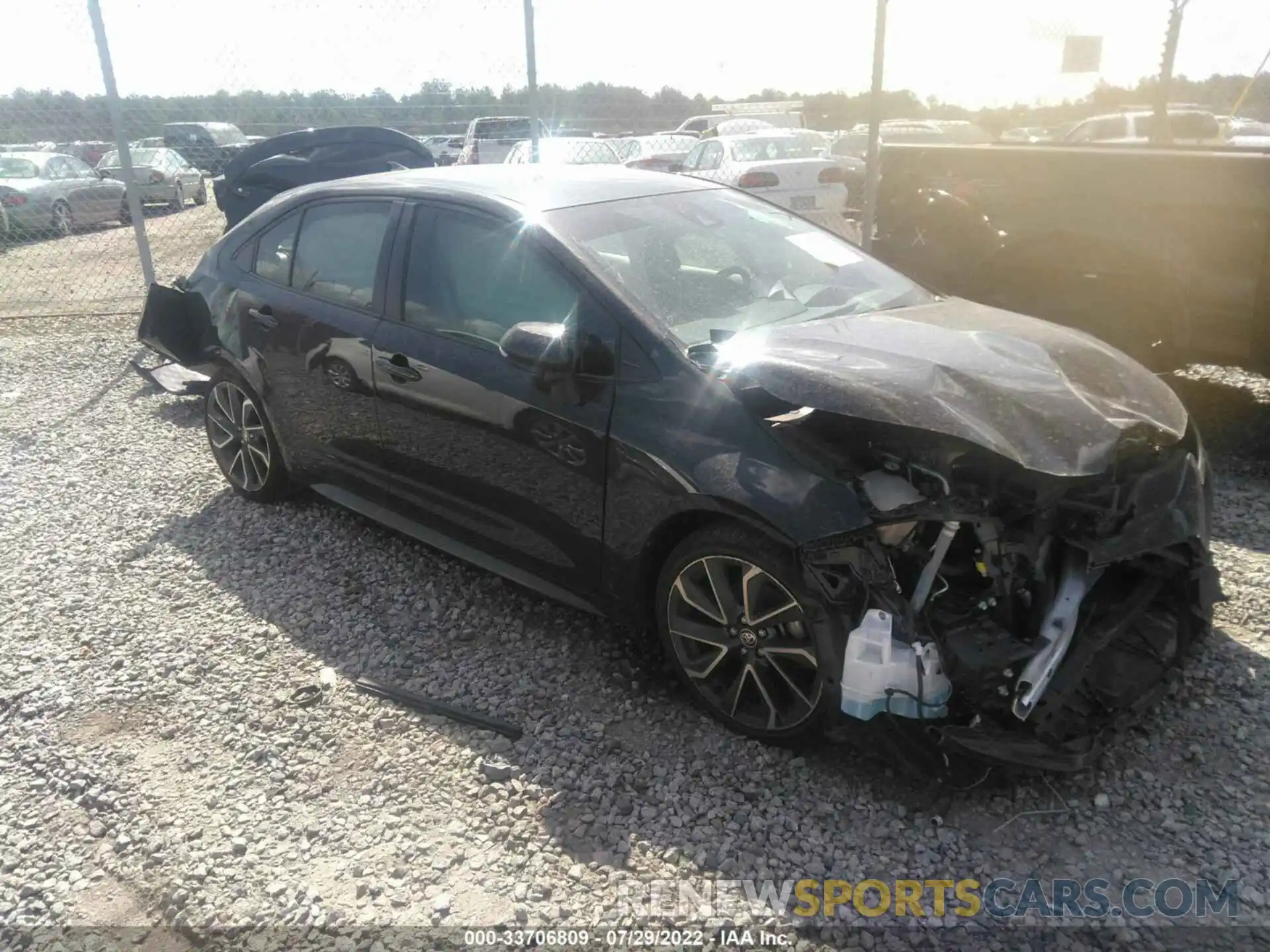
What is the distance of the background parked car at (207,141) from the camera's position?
9.27 meters

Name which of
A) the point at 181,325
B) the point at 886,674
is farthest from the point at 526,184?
the point at 886,674

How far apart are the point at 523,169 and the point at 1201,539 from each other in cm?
311

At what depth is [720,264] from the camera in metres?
3.74

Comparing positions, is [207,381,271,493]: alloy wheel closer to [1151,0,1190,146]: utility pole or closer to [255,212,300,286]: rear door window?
[255,212,300,286]: rear door window

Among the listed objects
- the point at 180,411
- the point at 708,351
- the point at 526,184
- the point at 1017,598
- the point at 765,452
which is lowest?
the point at 180,411

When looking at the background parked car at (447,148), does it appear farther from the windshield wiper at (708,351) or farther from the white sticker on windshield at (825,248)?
the windshield wiper at (708,351)

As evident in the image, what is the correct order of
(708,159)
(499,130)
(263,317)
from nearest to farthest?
(263,317), (708,159), (499,130)

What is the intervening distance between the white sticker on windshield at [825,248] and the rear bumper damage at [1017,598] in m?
1.55

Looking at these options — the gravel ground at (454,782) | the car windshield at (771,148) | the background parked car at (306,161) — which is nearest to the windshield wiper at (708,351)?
the gravel ground at (454,782)

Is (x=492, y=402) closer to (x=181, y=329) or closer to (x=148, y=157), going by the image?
(x=181, y=329)

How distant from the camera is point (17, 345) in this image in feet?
30.0

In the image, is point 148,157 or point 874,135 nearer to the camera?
point 874,135

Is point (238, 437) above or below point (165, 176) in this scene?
below

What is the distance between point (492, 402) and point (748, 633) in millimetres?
1306
